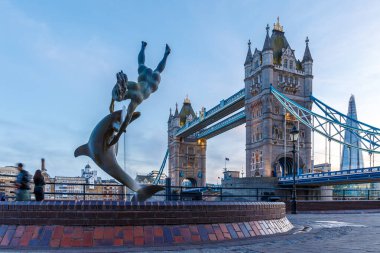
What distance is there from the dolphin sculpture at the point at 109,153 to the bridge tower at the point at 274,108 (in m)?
40.7

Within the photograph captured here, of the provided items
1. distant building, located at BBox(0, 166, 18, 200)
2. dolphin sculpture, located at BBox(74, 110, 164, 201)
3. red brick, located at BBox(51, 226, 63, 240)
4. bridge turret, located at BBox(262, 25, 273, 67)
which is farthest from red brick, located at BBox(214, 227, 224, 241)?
bridge turret, located at BBox(262, 25, 273, 67)

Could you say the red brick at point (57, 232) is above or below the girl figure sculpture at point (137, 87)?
below

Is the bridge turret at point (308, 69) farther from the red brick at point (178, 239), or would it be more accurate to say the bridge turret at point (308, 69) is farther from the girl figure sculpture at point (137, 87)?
the red brick at point (178, 239)

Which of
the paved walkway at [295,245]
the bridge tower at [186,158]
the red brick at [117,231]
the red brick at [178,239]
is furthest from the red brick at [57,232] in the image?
the bridge tower at [186,158]

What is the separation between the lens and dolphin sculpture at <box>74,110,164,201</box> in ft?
24.1

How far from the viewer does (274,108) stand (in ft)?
167

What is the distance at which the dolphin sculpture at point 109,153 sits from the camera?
7.33 m

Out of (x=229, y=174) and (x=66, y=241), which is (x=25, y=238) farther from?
(x=229, y=174)

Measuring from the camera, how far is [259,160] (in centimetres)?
5038

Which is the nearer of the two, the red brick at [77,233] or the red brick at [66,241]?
the red brick at [66,241]

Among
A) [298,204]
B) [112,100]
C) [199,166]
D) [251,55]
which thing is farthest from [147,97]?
[199,166]

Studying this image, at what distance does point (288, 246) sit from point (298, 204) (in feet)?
38.3

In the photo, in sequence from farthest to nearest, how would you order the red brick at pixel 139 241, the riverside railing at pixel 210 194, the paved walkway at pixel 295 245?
the riverside railing at pixel 210 194
the red brick at pixel 139 241
the paved walkway at pixel 295 245

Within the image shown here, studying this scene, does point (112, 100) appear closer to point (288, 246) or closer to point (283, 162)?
point (288, 246)
